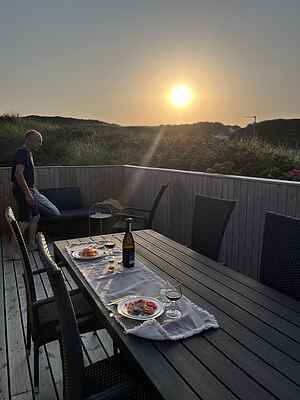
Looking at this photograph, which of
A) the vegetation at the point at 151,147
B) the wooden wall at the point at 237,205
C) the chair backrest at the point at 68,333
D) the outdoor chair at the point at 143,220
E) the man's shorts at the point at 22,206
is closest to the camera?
the chair backrest at the point at 68,333

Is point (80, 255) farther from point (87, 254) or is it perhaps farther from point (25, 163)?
point (25, 163)

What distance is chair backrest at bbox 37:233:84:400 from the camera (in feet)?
3.30

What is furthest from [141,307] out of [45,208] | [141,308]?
[45,208]

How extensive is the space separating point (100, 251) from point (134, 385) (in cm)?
109

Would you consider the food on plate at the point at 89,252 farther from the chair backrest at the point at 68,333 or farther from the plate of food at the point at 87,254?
the chair backrest at the point at 68,333

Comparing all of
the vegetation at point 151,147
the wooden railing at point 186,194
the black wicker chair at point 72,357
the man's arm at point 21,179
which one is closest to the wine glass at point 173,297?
the black wicker chair at point 72,357

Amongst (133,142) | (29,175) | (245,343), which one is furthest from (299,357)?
(133,142)

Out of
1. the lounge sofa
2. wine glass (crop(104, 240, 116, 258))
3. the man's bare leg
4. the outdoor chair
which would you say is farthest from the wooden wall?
the man's bare leg

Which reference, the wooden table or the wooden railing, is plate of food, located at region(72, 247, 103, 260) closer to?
the wooden table

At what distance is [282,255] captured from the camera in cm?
170

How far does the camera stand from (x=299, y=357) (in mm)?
1027

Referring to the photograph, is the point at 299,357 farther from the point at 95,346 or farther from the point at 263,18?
the point at 263,18

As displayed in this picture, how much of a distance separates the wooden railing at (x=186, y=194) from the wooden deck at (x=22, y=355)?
5.76 feet

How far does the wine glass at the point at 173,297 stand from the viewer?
127 cm
